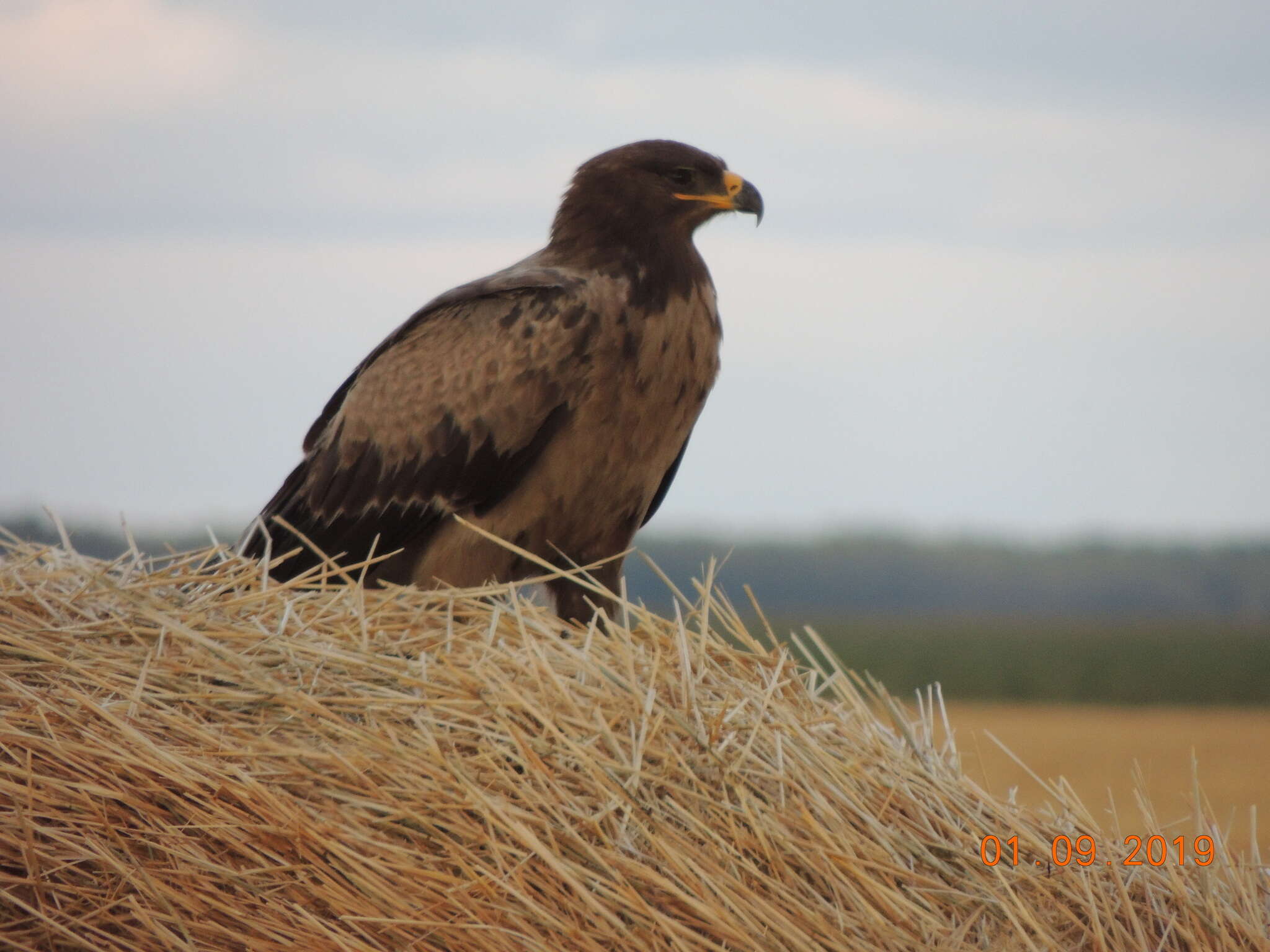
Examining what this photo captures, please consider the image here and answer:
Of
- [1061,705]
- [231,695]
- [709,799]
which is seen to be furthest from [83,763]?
[1061,705]

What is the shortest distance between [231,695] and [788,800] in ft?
4.51

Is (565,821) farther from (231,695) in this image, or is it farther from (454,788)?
(231,695)

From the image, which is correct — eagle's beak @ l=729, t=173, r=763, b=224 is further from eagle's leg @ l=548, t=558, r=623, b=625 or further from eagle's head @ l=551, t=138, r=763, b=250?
eagle's leg @ l=548, t=558, r=623, b=625

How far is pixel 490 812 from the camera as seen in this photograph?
3076mm

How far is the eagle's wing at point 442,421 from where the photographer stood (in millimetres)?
5062

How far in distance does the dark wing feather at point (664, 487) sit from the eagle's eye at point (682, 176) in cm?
105

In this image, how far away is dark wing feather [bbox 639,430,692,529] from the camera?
5.71 metres

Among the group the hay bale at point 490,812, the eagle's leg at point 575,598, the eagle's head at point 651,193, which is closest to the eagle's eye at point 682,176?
the eagle's head at point 651,193

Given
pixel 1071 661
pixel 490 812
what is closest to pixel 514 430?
pixel 490 812

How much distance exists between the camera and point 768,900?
3.07 metres
